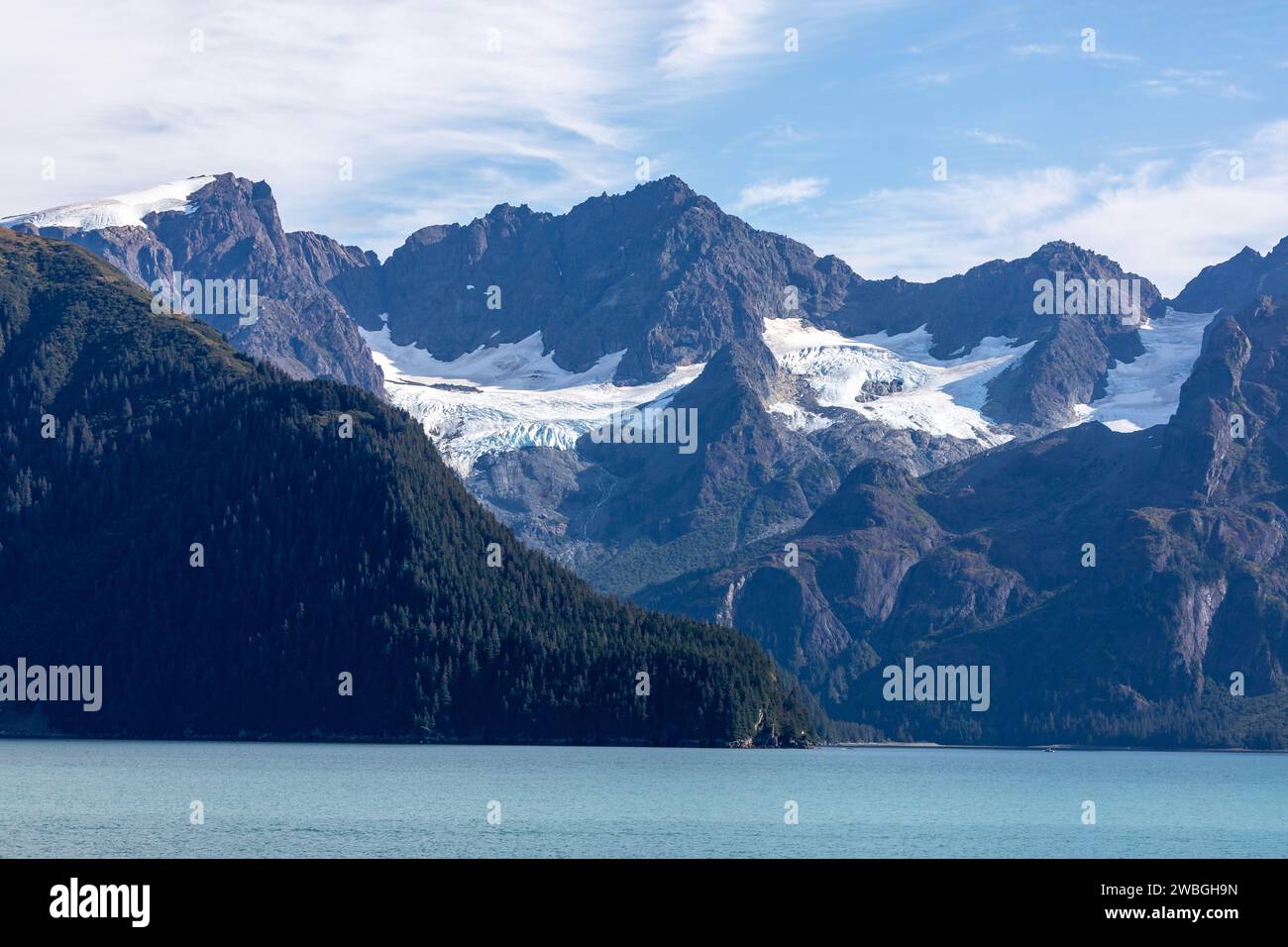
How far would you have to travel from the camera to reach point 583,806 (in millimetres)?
176250

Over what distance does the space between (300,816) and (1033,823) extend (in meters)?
67.3
